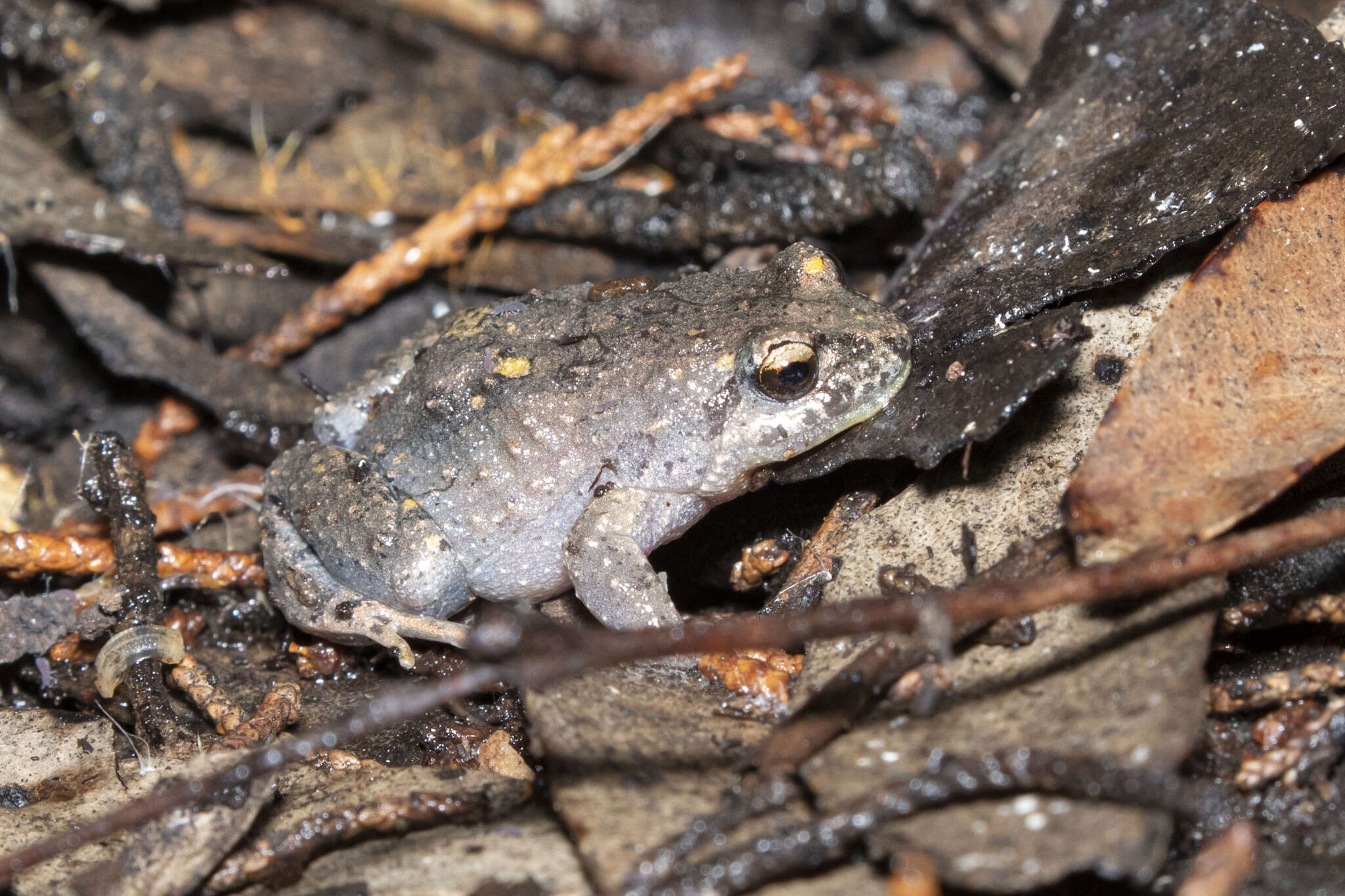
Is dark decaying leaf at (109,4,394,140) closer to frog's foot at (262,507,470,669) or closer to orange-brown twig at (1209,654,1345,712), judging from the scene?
frog's foot at (262,507,470,669)

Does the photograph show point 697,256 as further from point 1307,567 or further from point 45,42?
point 45,42

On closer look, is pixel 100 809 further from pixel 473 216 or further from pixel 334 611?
pixel 473 216

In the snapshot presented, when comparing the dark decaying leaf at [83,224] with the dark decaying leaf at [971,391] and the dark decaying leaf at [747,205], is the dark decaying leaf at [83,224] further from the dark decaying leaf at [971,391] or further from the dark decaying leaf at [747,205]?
the dark decaying leaf at [971,391]

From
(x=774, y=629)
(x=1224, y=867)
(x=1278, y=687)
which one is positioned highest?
(x=774, y=629)

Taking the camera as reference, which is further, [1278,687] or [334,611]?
[334,611]

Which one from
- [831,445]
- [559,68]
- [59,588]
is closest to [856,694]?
[831,445]

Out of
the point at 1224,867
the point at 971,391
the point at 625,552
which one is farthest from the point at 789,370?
the point at 1224,867

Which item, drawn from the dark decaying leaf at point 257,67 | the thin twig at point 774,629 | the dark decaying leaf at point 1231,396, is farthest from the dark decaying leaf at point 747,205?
the thin twig at point 774,629
